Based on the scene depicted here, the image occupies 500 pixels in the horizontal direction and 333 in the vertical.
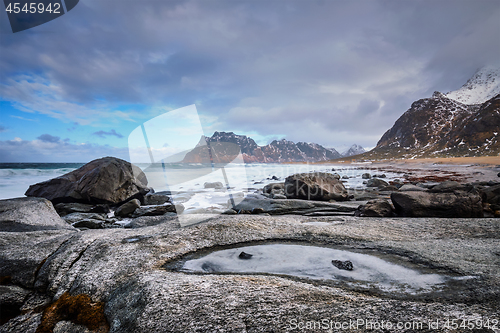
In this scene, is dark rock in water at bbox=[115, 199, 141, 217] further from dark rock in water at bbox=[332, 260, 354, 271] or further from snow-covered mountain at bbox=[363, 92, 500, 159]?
snow-covered mountain at bbox=[363, 92, 500, 159]

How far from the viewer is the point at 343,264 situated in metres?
2.94

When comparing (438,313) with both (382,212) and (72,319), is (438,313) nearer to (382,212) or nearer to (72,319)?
(72,319)

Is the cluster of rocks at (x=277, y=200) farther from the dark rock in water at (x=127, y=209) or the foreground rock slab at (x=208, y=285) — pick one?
the foreground rock slab at (x=208, y=285)

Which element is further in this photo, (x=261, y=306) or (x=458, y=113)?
(x=458, y=113)

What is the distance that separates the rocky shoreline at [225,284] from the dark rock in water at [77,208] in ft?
22.7

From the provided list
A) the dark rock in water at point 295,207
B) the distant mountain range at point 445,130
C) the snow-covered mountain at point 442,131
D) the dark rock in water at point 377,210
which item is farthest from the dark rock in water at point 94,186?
the distant mountain range at point 445,130

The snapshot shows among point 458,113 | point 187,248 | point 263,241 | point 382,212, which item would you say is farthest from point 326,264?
point 458,113

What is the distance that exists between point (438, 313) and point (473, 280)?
106cm

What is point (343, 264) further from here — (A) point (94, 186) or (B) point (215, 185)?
(B) point (215, 185)

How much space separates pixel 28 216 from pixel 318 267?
7267mm

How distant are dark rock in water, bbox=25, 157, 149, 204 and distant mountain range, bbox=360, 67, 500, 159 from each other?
100 metres

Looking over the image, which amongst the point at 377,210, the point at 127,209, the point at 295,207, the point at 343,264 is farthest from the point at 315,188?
the point at 127,209

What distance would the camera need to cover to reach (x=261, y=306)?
1900mm

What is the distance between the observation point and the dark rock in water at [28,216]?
539 cm
